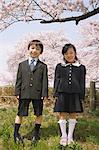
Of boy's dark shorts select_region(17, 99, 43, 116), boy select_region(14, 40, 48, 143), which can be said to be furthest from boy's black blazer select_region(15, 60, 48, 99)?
boy's dark shorts select_region(17, 99, 43, 116)

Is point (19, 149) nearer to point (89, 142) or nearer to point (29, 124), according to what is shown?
point (89, 142)

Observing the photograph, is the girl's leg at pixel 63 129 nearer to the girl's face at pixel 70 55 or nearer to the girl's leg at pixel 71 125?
the girl's leg at pixel 71 125

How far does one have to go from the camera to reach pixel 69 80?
7.12 meters

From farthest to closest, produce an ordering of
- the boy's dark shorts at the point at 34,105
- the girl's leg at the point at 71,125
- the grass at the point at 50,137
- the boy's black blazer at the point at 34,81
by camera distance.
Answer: the boy's dark shorts at the point at 34,105, the boy's black blazer at the point at 34,81, the girl's leg at the point at 71,125, the grass at the point at 50,137

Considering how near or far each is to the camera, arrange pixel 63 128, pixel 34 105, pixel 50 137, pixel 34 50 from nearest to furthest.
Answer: pixel 63 128 < pixel 34 50 < pixel 34 105 < pixel 50 137

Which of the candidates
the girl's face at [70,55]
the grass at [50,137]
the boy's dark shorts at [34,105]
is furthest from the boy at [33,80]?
the girl's face at [70,55]

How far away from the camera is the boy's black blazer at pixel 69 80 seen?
280 inches

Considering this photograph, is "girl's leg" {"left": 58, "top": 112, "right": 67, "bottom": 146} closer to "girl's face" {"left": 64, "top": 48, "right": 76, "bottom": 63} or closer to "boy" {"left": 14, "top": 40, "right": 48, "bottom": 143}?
"boy" {"left": 14, "top": 40, "right": 48, "bottom": 143}

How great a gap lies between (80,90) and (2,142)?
5.97 ft

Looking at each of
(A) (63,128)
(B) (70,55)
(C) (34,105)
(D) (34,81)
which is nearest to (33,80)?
(D) (34,81)

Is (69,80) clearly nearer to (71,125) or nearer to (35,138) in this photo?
(71,125)

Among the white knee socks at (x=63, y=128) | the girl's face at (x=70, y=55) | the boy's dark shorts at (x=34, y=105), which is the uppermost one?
the girl's face at (x=70, y=55)

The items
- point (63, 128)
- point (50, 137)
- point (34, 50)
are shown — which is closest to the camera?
point (63, 128)

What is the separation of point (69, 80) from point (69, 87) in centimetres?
13
